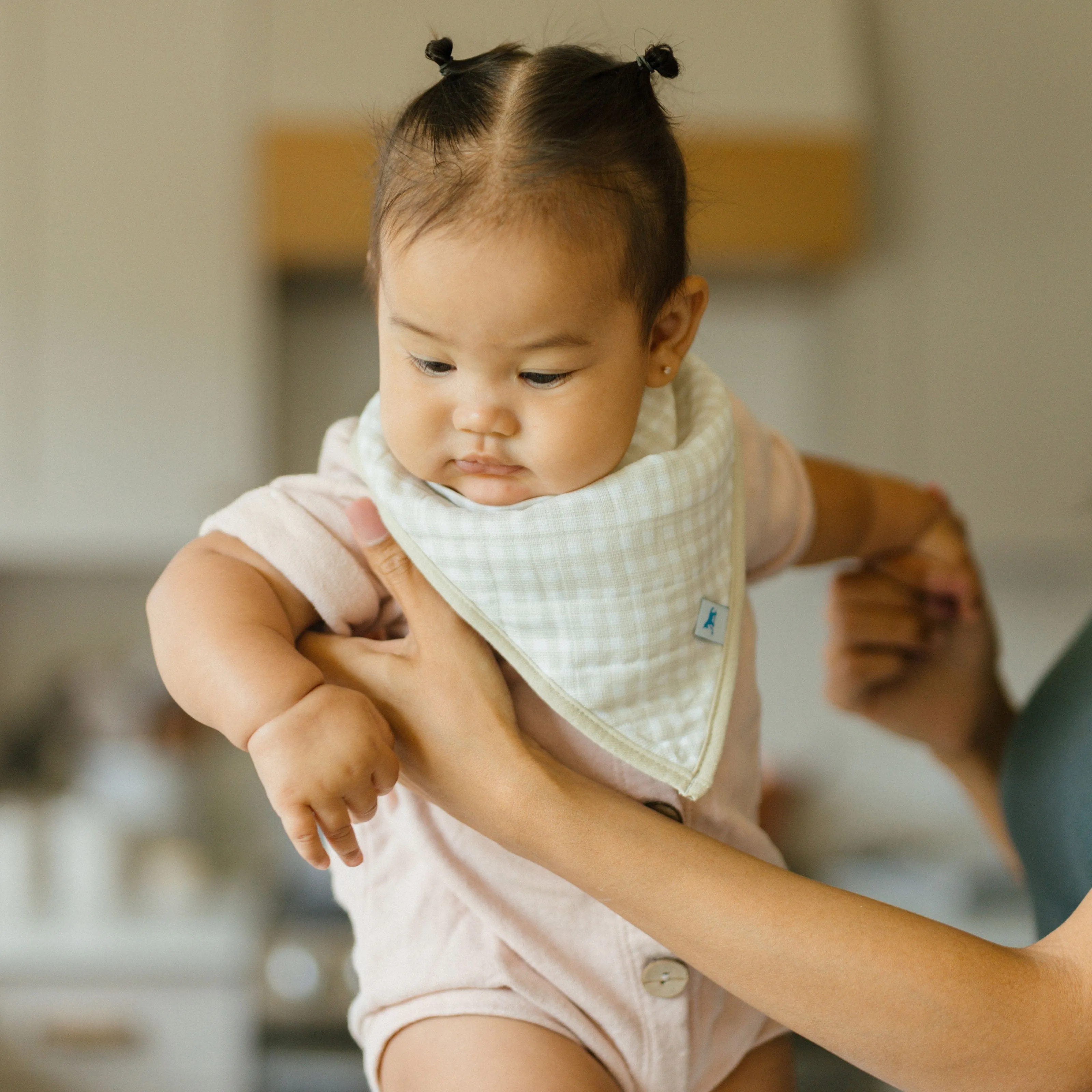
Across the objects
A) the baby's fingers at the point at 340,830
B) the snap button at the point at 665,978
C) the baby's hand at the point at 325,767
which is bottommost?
the snap button at the point at 665,978

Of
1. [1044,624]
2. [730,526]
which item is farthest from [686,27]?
[730,526]

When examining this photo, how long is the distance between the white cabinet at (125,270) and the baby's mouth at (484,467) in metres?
1.87

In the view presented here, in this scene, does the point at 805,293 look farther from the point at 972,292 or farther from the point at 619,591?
the point at 619,591

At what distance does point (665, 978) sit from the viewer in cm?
67

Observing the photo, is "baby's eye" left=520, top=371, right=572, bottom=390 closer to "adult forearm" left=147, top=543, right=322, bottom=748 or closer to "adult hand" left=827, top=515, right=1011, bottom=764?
"adult forearm" left=147, top=543, right=322, bottom=748

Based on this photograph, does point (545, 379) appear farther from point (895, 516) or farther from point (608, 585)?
point (895, 516)

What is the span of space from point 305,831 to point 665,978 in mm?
252

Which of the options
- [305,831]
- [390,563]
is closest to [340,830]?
[305,831]

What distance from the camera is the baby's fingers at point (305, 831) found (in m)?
0.53

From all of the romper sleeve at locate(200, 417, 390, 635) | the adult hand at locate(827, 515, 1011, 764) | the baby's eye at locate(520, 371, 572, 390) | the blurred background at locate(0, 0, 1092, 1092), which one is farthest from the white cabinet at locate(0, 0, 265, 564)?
the baby's eye at locate(520, 371, 572, 390)

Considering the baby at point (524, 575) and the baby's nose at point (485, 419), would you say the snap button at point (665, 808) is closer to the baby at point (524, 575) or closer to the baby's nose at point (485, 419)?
the baby at point (524, 575)

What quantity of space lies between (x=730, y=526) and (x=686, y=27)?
1.91m

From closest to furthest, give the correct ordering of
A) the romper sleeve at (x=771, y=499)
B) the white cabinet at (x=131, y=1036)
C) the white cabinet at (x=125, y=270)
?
the romper sleeve at (x=771, y=499)
the white cabinet at (x=131, y=1036)
the white cabinet at (x=125, y=270)

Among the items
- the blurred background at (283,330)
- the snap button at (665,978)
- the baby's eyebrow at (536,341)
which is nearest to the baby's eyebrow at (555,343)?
the baby's eyebrow at (536,341)
